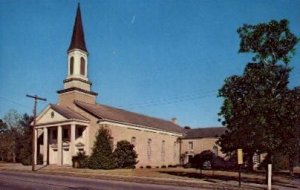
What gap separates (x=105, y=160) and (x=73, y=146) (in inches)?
256

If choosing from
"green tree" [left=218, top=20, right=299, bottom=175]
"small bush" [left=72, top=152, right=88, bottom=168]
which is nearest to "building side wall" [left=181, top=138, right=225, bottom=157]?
"small bush" [left=72, top=152, right=88, bottom=168]

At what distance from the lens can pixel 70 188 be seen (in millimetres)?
20250

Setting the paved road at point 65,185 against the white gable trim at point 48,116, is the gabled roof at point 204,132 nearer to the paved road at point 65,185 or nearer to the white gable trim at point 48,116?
the white gable trim at point 48,116

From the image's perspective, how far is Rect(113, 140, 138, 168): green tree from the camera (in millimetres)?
46091

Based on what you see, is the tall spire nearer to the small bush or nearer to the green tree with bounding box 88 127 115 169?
the green tree with bounding box 88 127 115 169

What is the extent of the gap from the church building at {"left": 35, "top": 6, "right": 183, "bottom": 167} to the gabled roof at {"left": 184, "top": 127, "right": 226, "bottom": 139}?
839cm

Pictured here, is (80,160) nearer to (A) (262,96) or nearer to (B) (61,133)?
(B) (61,133)

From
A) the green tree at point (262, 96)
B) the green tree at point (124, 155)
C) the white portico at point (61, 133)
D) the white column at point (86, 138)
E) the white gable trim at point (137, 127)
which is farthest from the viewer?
the white column at point (86, 138)

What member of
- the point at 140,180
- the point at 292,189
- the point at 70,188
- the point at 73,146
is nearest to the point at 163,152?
the point at 73,146

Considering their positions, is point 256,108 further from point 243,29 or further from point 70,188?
point 70,188

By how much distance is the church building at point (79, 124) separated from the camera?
49.5 meters

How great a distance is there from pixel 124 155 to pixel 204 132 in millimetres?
24521

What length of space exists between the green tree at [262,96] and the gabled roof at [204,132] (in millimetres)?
36049

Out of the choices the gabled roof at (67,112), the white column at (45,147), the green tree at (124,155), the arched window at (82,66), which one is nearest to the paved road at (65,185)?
the green tree at (124,155)
